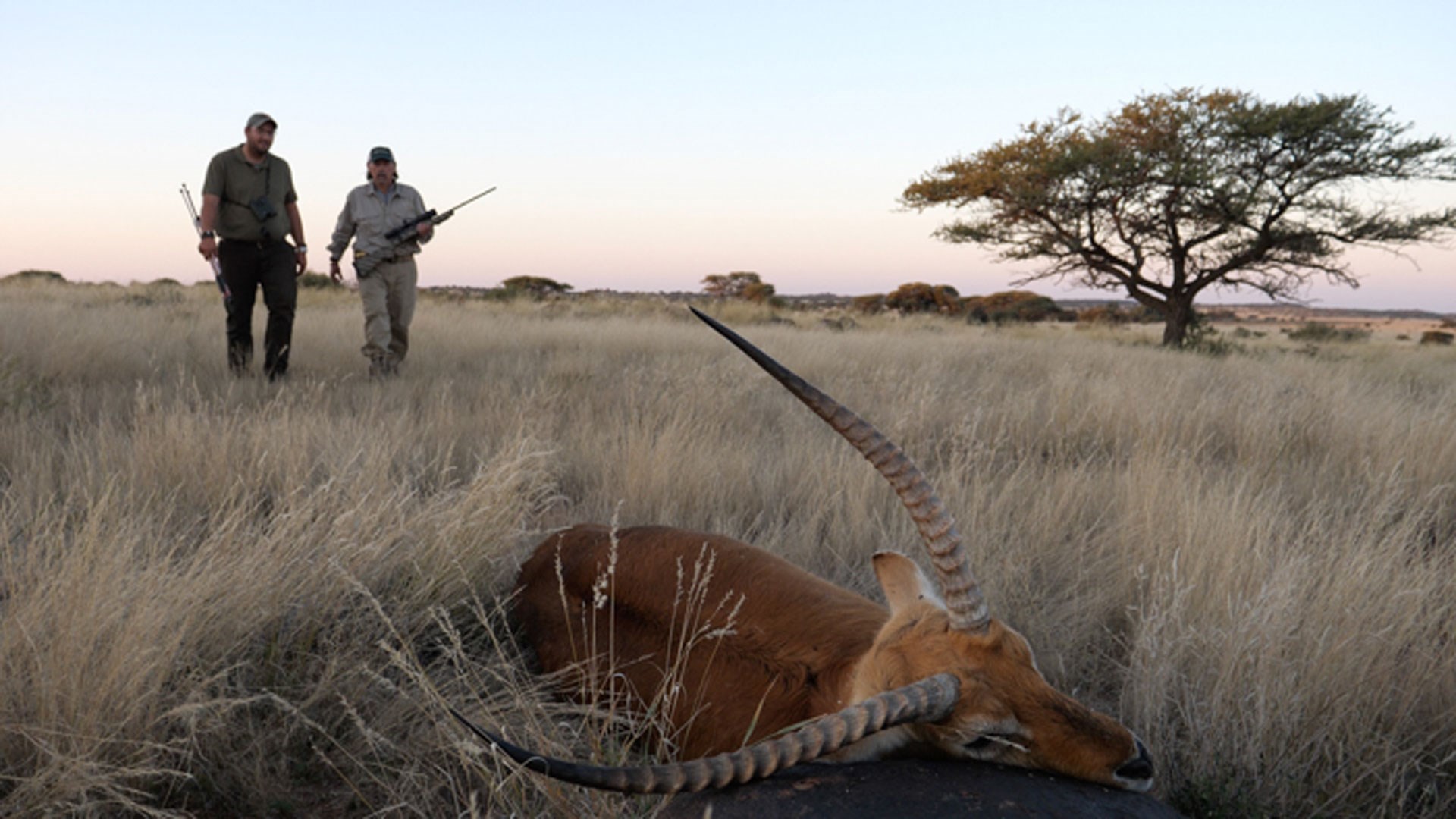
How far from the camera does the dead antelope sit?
1517 mm

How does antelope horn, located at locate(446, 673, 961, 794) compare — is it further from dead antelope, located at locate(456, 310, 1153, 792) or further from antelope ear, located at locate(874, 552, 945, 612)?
antelope ear, located at locate(874, 552, 945, 612)

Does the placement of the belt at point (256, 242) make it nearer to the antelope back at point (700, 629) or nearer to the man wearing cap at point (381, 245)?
the man wearing cap at point (381, 245)

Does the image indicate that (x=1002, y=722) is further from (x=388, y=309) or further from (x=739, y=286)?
(x=739, y=286)

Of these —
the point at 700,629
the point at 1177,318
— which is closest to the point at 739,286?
the point at 1177,318

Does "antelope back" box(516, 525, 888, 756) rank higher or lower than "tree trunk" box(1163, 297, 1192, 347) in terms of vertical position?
lower

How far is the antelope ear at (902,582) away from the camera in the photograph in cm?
211

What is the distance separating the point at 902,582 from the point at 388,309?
8.07m

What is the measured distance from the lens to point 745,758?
1419mm

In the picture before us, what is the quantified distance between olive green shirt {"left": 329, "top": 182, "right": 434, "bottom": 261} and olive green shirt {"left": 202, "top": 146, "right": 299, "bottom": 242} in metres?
0.80

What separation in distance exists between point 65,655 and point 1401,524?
4.72 metres

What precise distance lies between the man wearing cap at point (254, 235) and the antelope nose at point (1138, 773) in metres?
8.05

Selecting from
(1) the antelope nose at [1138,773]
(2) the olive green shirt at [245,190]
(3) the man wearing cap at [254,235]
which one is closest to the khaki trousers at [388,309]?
(3) the man wearing cap at [254,235]

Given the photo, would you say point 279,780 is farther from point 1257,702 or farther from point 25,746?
point 1257,702

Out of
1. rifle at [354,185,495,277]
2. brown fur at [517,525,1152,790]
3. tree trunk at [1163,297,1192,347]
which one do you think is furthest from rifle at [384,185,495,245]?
tree trunk at [1163,297,1192,347]
